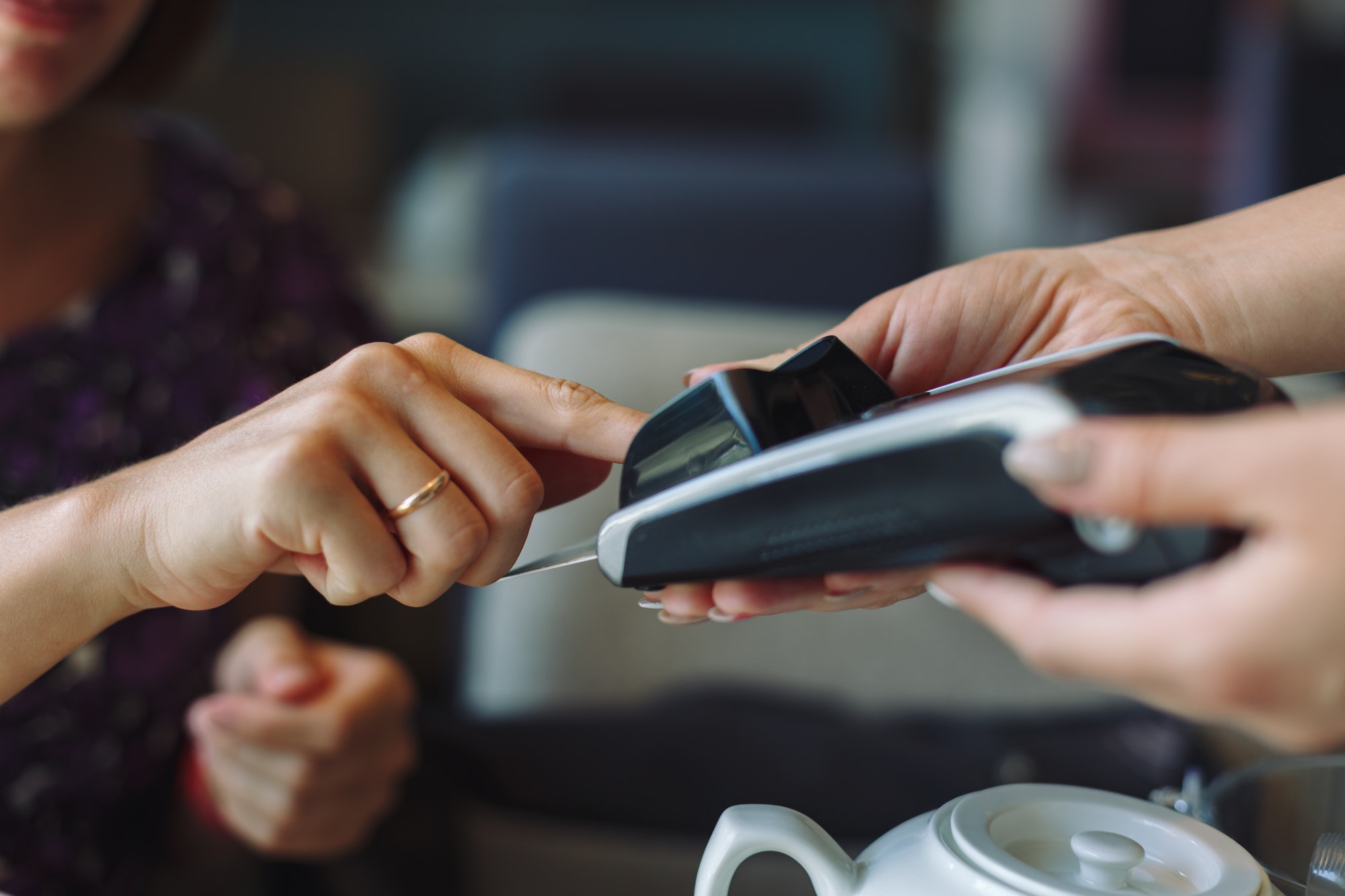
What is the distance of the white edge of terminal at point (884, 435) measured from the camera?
0.98 feet

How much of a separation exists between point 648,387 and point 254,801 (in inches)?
19.8

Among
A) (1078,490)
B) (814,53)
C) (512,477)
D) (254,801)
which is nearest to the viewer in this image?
(1078,490)

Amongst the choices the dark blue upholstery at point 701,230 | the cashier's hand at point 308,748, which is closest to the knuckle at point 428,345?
the cashier's hand at point 308,748

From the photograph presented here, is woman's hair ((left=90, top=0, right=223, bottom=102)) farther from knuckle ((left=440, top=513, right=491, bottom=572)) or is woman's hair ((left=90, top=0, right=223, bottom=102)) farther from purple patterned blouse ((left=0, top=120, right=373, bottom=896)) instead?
knuckle ((left=440, top=513, right=491, bottom=572))

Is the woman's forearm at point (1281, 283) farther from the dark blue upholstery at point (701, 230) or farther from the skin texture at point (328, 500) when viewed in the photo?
the dark blue upholstery at point (701, 230)

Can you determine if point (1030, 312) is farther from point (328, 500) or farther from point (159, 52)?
point (159, 52)

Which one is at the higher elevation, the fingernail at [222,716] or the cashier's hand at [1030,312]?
the cashier's hand at [1030,312]

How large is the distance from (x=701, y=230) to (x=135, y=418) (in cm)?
60

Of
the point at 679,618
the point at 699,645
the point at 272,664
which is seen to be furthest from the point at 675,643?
the point at 679,618

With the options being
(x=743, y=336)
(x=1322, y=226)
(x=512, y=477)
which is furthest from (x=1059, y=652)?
(x=743, y=336)

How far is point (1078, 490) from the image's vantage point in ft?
0.94

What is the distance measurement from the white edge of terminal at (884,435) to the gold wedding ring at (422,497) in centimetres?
7

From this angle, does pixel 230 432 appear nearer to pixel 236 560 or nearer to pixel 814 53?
pixel 236 560

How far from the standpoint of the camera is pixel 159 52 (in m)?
0.93
